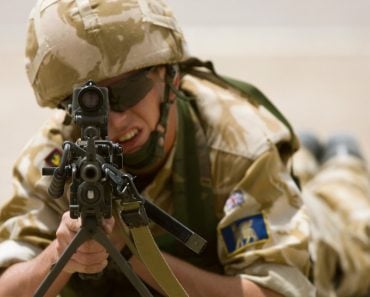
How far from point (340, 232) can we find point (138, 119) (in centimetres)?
127

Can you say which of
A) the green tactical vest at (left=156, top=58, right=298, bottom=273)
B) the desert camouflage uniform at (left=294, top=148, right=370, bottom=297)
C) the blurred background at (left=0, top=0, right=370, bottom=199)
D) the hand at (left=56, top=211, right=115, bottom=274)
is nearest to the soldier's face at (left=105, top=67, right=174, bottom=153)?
the green tactical vest at (left=156, top=58, right=298, bottom=273)

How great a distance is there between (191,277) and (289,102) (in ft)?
12.2

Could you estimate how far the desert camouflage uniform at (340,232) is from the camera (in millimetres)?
2982

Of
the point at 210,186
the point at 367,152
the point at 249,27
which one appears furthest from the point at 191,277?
the point at 249,27

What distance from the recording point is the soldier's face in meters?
2.06

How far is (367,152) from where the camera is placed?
16.0 ft

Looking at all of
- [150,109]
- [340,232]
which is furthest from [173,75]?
[340,232]

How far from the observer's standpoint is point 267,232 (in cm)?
220

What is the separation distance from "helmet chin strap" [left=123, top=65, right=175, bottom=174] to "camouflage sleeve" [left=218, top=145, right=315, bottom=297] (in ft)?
0.57

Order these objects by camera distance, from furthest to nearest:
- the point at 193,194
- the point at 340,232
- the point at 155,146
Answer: the point at 340,232
the point at 193,194
the point at 155,146

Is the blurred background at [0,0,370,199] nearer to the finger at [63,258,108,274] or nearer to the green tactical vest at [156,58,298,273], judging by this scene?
the green tactical vest at [156,58,298,273]

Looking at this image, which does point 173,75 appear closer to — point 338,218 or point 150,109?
point 150,109

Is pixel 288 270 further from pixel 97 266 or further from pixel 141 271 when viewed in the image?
pixel 97 266

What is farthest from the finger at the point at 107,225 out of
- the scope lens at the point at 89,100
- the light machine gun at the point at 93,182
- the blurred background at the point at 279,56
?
the blurred background at the point at 279,56
